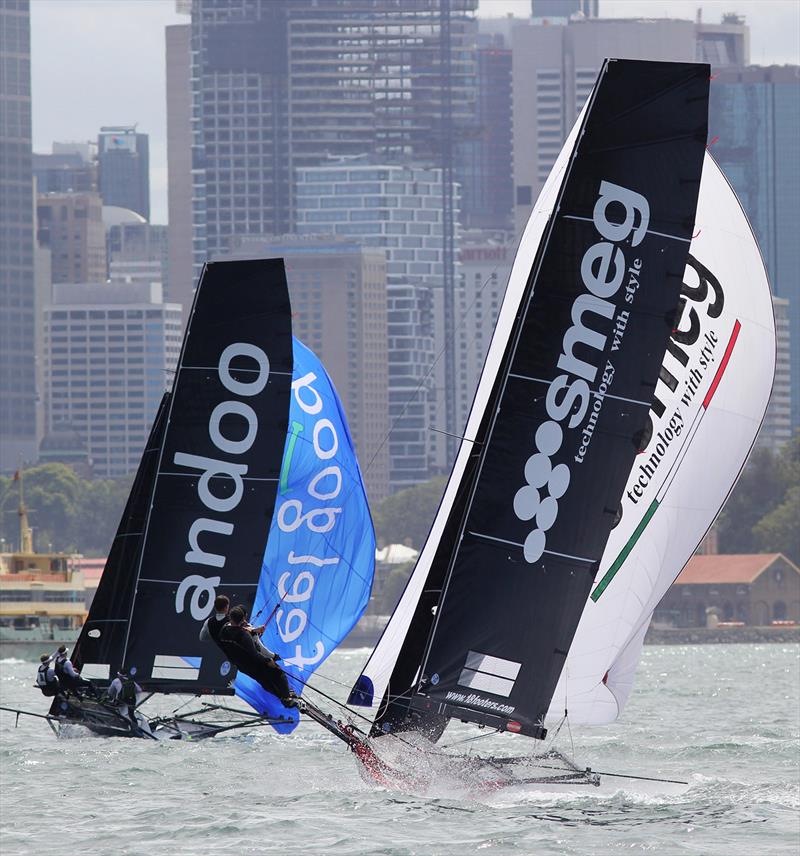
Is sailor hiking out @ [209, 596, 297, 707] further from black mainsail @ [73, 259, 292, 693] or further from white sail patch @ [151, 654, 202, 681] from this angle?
white sail patch @ [151, 654, 202, 681]

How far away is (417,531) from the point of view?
150 meters

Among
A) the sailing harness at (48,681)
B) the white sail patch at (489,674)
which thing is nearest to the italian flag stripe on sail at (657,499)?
the white sail patch at (489,674)

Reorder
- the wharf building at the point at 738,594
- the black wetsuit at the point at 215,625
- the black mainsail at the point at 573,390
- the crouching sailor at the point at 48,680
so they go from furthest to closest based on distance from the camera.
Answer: the wharf building at the point at 738,594
the crouching sailor at the point at 48,680
the black mainsail at the point at 573,390
the black wetsuit at the point at 215,625

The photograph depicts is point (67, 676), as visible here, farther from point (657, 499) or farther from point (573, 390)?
point (573, 390)

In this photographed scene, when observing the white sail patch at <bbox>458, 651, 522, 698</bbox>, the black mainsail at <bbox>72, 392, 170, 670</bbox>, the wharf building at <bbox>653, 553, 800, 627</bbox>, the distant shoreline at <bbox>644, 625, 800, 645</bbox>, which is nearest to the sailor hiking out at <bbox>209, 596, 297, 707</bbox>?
the white sail patch at <bbox>458, 651, 522, 698</bbox>

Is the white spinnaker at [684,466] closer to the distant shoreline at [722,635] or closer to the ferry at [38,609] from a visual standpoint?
the ferry at [38,609]

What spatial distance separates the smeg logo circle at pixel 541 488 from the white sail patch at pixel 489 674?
2.51ft

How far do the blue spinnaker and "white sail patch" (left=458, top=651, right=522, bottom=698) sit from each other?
27.4 ft

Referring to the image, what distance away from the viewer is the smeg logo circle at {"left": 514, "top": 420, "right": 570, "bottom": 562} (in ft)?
51.2

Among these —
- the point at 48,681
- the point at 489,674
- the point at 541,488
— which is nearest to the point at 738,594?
the point at 48,681

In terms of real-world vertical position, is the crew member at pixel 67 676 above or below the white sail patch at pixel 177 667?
below

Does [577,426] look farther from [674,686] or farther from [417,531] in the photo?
[417,531]

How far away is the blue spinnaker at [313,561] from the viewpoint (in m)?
24.1

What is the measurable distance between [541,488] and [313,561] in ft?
29.2
